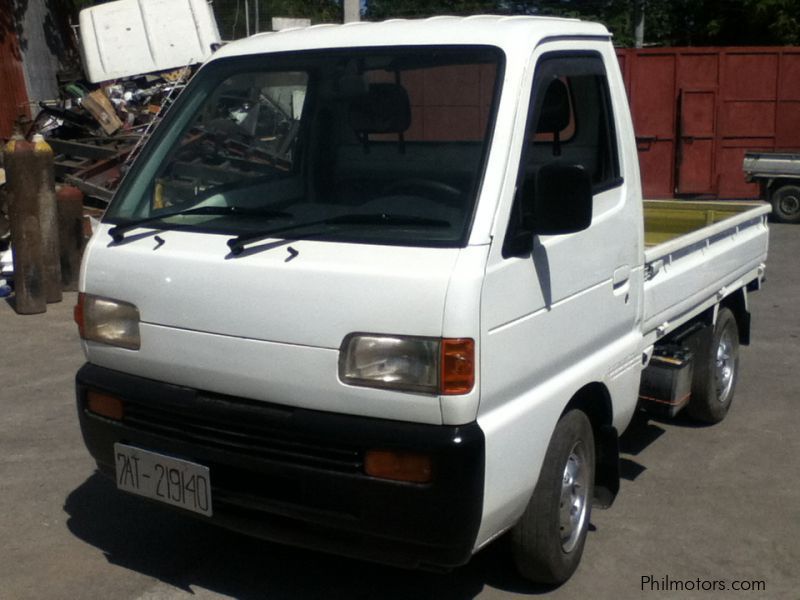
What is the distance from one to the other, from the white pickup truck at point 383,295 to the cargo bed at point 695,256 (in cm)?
23

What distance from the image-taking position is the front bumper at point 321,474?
3.23 m

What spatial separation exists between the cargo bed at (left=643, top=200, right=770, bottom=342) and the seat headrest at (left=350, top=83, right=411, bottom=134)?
53.4 inches

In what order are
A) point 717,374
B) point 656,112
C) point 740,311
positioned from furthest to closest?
1. point 656,112
2. point 740,311
3. point 717,374

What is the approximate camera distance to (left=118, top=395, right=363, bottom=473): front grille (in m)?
3.34

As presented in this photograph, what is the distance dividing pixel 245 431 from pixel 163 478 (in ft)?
1.34

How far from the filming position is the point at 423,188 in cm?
368

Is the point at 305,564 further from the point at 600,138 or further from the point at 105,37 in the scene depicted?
the point at 105,37

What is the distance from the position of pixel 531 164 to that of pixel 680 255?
158 centimetres

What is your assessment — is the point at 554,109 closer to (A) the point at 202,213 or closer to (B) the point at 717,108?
(A) the point at 202,213

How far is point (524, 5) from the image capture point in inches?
1245

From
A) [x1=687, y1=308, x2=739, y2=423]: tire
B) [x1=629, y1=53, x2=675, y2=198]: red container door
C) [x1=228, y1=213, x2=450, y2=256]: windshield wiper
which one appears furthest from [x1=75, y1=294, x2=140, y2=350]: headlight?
[x1=629, y1=53, x2=675, y2=198]: red container door

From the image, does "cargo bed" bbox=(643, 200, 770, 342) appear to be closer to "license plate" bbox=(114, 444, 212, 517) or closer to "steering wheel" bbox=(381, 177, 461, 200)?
"steering wheel" bbox=(381, 177, 461, 200)

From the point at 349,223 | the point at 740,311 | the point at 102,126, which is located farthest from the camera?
the point at 102,126

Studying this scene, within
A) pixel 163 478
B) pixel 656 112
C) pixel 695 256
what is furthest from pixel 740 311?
pixel 656 112
